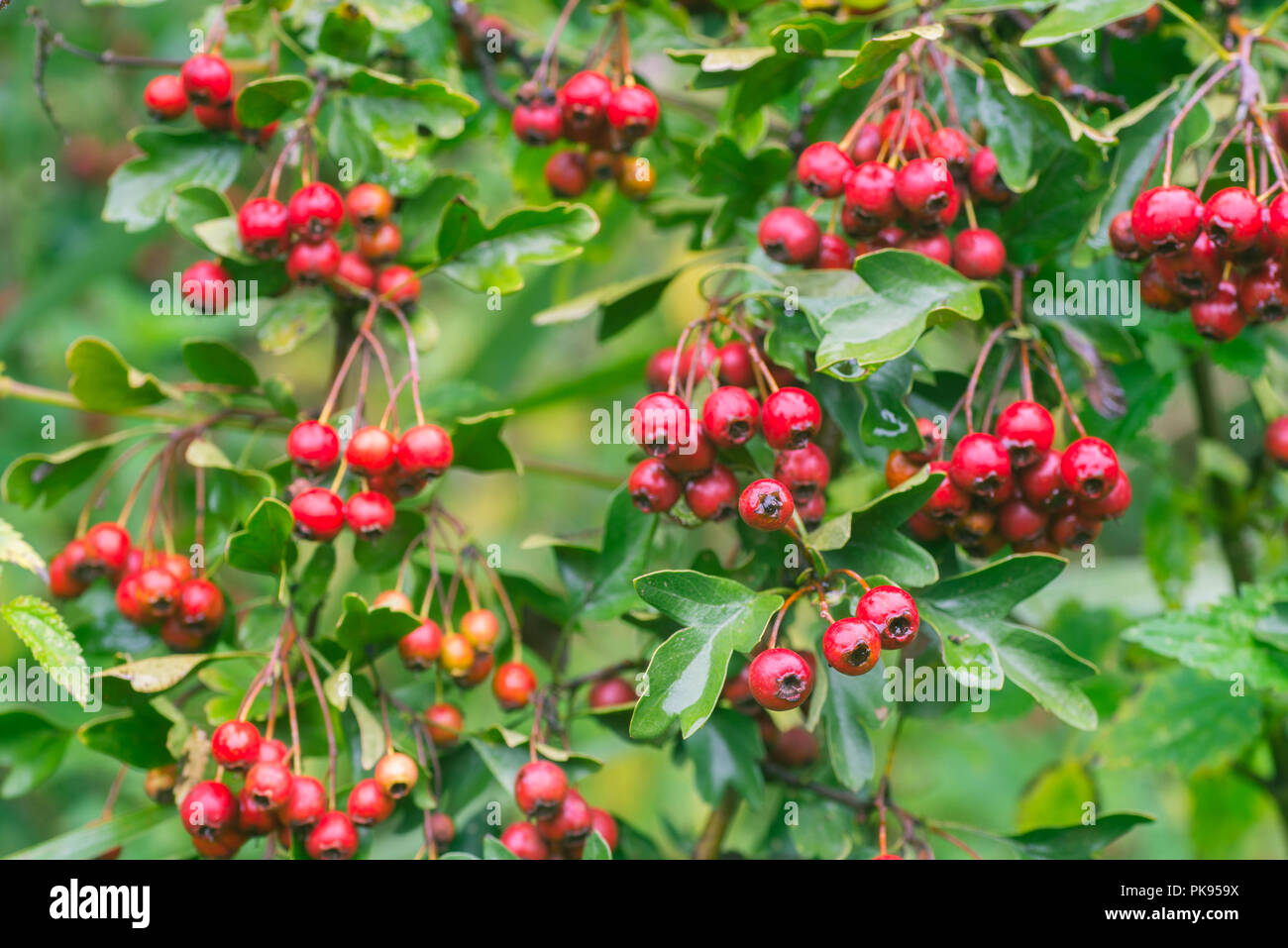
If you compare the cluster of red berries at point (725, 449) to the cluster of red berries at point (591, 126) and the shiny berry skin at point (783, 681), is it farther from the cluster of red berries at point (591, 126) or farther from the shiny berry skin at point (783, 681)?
the cluster of red berries at point (591, 126)

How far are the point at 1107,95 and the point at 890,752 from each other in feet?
2.65

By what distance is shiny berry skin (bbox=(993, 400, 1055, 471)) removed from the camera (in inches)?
41.3

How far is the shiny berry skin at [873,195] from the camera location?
1069mm

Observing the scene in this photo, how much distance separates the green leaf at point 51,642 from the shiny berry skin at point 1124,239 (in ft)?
3.54

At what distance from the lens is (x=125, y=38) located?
10.3 feet

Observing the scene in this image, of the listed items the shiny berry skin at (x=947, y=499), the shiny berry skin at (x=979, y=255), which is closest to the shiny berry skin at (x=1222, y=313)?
the shiny berry skin at (x=979, y=255)

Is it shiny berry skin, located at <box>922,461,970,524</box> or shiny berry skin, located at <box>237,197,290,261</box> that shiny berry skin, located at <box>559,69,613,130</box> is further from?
shiny berry skin, located at <box>922,461,970,524</box>

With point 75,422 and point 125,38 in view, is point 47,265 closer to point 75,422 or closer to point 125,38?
point 75,422

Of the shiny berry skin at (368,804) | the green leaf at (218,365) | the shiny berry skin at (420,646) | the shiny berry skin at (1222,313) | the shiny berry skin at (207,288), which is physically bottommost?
the shiny berry skin at (368,804)

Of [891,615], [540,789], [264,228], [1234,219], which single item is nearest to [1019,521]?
[891,615]

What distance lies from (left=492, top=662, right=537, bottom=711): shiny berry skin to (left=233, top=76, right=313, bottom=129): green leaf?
695 millimetres
